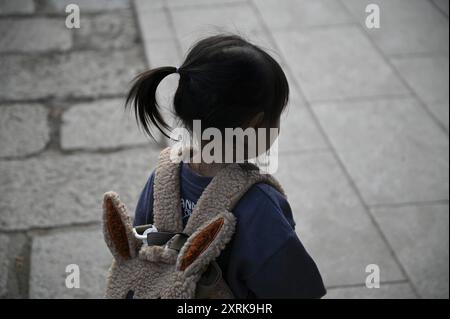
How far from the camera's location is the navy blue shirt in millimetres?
1454

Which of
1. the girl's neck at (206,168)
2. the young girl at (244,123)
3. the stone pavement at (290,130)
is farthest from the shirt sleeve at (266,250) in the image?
the stone pavement at (290,130)

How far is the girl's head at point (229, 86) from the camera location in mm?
1353

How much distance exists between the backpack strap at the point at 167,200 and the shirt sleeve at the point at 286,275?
247 millimetres

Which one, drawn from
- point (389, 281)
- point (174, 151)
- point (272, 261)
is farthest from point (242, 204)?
point (389, 281)

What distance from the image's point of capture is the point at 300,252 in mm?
1483

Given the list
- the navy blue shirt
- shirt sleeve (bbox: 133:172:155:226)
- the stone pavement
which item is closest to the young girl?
the navy blue shirt

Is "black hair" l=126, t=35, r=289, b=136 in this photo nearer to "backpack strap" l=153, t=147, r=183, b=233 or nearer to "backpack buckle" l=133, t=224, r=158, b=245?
"backpack strap" l=153, t=147, r=183, b=233

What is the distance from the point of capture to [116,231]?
1.53 m

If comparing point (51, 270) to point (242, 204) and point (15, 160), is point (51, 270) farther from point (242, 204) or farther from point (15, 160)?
point (242, 204)

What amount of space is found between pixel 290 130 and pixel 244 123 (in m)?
2.29

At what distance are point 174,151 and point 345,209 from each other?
1695mm

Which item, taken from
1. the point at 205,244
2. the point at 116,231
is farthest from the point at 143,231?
the point at 205,244

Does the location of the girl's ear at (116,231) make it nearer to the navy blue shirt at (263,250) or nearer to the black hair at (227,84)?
the navy blue shirt at (263,250)

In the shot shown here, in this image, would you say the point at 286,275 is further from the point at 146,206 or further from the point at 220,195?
the point at 146,206
